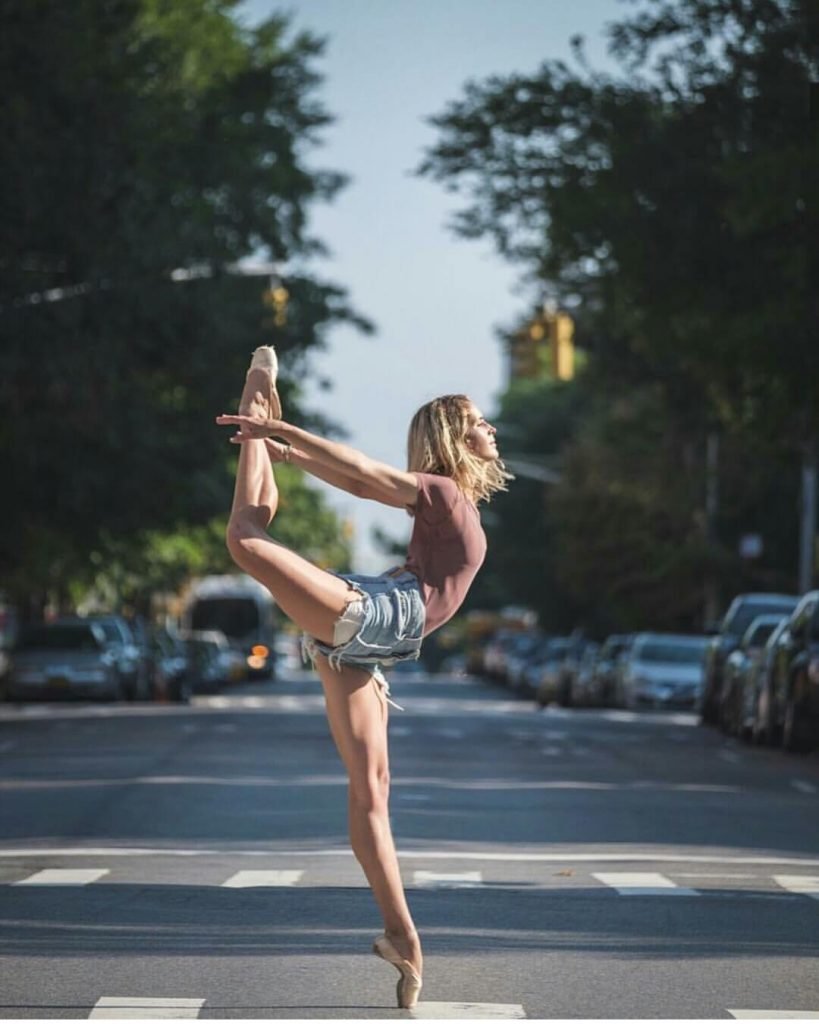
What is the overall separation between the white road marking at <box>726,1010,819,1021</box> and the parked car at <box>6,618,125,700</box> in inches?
1462

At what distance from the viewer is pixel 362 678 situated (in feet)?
27.0

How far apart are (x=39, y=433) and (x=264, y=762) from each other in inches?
660

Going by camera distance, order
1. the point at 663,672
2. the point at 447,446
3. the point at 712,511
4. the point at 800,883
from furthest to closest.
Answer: the point at 712,511
the point at 663,672
the point at 800,883
the point at 447,446

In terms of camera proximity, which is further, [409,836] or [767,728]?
[767,728]

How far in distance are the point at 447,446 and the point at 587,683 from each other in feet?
150

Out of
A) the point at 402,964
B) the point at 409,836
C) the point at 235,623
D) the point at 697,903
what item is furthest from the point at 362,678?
the point at 235,623

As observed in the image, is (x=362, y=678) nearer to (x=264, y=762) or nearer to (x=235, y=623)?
(x=264, y=762)

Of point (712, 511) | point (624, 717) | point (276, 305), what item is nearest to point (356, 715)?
point (276, 305)

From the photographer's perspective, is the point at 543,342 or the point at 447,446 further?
the point at 543,342

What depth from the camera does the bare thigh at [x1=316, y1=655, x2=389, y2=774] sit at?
8203 mm

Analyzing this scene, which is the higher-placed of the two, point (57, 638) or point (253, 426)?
point (253, 426)

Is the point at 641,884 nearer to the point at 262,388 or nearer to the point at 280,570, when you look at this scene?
the point at 262,388

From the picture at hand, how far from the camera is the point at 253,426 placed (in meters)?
8.05

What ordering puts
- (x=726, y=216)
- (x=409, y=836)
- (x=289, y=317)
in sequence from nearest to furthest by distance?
(x=409, y=836) → (x=726, y=216) → (x=289, y=317)
